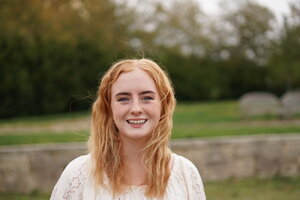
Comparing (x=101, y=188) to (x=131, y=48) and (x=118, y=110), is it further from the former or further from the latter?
(x=131, y=48)

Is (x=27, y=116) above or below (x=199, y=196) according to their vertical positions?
below

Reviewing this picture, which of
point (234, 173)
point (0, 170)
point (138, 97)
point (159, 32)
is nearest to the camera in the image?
point (138, 97)

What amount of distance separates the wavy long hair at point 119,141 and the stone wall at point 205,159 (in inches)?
151

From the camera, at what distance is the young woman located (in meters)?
1.74

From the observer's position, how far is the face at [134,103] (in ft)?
5.85

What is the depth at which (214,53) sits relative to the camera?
2573cm

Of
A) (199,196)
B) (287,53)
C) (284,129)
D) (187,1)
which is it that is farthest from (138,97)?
(187,1)

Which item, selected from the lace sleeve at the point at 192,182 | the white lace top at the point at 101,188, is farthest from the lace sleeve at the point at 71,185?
the lace sleeve at the point at 192,182

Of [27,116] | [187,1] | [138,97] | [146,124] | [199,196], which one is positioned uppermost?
[187,1]

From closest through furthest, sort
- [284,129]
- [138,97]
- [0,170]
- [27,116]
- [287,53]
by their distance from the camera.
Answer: [138,97] → [0,170] → [284,129] → [287,53] → [27,116]

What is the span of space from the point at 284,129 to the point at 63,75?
432 inches

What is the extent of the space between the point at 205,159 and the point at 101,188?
4.39 metres

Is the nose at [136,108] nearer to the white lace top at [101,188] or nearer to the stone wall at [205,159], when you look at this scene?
the white lace top at [101,188]

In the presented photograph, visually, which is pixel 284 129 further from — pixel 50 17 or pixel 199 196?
pixel 50 17
